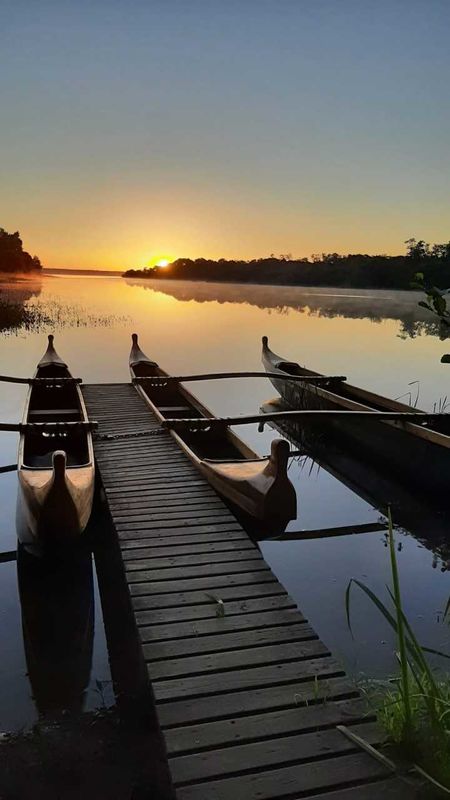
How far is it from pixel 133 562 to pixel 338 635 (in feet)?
4.98

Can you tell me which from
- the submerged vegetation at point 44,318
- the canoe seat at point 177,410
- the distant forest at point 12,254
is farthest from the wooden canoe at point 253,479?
the distant forest at point 12,254

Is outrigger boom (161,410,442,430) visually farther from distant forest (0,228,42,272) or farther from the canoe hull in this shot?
distant forest (0,228,42,272)

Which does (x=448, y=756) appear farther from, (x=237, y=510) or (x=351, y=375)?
(x=351, y=375)

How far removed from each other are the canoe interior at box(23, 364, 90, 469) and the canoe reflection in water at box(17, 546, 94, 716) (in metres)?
0.89

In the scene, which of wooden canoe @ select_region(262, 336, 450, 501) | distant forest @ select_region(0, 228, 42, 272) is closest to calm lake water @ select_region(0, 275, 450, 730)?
wooden canoe @ select_region(262, 336, 450, 501)

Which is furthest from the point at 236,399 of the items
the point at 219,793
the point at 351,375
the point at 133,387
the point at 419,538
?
the point at 219,793

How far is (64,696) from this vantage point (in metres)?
3.51

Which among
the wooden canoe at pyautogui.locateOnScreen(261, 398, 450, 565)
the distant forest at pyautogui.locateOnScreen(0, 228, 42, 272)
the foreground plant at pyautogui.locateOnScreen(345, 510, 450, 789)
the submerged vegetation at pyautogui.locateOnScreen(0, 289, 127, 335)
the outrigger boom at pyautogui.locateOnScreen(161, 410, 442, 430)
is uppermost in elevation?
the distant forest at pyautogui.locateOnScreen(0, 228, 42, 272)

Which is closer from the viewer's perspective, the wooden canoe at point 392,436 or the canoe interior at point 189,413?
the wooden canoe at point 392,436

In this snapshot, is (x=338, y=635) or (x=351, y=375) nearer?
(x=338, y=635)

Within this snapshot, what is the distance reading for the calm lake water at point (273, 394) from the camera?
418cm

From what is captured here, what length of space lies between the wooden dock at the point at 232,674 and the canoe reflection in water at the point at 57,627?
0.59 metres

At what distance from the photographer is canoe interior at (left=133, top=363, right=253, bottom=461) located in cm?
754

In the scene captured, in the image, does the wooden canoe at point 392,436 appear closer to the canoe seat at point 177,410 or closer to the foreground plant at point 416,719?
the canoe seat at point 177,410
